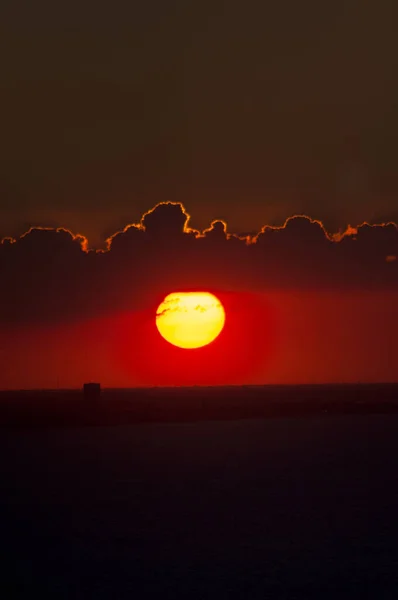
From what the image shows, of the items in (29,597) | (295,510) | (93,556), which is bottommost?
(29,597)

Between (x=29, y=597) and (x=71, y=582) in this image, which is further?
(x=71, y=582)

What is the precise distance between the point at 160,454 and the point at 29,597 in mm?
79309

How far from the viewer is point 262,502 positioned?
7350 cm

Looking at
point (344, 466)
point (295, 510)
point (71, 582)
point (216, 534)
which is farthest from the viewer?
point (344, 466)

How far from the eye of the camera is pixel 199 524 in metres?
62.7

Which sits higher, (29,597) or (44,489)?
(44,489)

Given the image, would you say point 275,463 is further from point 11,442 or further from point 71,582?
point 71,582

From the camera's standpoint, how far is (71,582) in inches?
1797

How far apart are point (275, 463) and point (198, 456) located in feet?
36.2

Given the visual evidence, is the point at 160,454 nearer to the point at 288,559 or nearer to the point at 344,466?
the point at 344,466

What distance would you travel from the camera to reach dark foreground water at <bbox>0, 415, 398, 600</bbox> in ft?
149

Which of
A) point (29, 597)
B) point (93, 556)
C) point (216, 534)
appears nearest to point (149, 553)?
point (93, 556)

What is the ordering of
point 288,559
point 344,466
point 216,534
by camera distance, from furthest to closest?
point 344,466
point 216,534
point 288,559

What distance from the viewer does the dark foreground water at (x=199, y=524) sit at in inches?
1791
